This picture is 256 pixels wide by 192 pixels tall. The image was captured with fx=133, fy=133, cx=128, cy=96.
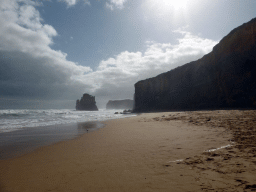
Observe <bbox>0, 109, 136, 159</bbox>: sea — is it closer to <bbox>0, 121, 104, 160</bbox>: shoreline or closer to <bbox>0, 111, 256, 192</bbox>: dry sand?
<bbox>0, 121, 104, 160</bbox>: shoreline

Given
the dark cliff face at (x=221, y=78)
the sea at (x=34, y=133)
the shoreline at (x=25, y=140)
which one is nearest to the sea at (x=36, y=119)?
the sea at (x=34, y=133)

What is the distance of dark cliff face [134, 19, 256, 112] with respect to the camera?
68.9 ft

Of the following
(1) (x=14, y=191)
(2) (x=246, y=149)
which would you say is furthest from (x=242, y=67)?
(1) (x=14, y=191)

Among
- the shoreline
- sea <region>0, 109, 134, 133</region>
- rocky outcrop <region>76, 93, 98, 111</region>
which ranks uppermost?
rocky outcrop <region>76, 93, 98, 111</region>

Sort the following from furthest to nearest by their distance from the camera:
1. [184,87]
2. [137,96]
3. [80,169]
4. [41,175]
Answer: [137,96], [184,87], [80,169], [41,175]

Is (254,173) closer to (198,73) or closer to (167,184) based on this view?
(167,184)

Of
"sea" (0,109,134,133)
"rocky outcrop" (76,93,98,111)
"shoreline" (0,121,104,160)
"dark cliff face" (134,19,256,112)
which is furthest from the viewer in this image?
"rocky outcrop" (76,93,98,111)

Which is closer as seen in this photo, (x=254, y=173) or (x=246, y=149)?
(x=254, y=173)

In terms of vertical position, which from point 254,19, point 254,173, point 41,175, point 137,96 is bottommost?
point 41,175

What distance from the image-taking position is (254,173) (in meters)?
2.39

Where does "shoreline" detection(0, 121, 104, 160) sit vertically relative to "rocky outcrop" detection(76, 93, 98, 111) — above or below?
below

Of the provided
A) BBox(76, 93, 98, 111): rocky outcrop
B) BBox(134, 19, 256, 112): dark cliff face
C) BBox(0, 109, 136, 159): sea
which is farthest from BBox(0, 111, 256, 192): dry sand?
BBox(76, 93, 98, 111): rocky outcrop

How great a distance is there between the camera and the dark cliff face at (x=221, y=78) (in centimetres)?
2100

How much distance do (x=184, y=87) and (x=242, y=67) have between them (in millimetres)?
17383
